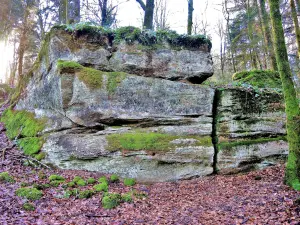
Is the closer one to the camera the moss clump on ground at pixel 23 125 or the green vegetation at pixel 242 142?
the green vegetation at pixel 242 142

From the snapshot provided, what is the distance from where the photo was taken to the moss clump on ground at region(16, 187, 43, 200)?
595 centimetres

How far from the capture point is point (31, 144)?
9477mm

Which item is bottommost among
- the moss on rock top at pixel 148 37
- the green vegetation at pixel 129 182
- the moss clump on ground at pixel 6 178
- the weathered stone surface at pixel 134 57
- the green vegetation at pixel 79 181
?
the green vegetation at pixel 129 182

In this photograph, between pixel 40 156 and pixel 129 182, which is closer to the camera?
pixel 129 182

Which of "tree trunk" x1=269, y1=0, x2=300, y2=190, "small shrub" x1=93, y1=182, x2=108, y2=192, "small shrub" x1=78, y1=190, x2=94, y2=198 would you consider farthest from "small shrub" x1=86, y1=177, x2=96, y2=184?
"tree trunk" x1=269, y1=0, x2=300, y2=190

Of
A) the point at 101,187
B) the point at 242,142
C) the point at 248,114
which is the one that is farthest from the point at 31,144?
the point at 248,114

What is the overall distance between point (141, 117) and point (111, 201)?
3.91 meters

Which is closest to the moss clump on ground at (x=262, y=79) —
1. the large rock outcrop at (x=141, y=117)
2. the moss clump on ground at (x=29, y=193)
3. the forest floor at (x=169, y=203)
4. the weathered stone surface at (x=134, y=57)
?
the large rock outcrop at (x=141, y=117)

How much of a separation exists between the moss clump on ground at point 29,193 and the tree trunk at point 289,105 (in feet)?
21.0

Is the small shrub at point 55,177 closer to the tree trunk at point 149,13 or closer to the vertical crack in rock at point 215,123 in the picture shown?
the vertical crack in rock at point 215,123

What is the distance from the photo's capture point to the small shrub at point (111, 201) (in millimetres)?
6160

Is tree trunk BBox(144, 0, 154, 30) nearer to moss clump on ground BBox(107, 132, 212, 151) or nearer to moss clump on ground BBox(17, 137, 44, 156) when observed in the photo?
moss clump on ground BBox(107, 132, 212, 151)

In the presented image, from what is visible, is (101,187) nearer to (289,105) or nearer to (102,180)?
(102,180)

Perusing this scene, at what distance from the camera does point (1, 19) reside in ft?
63.3
